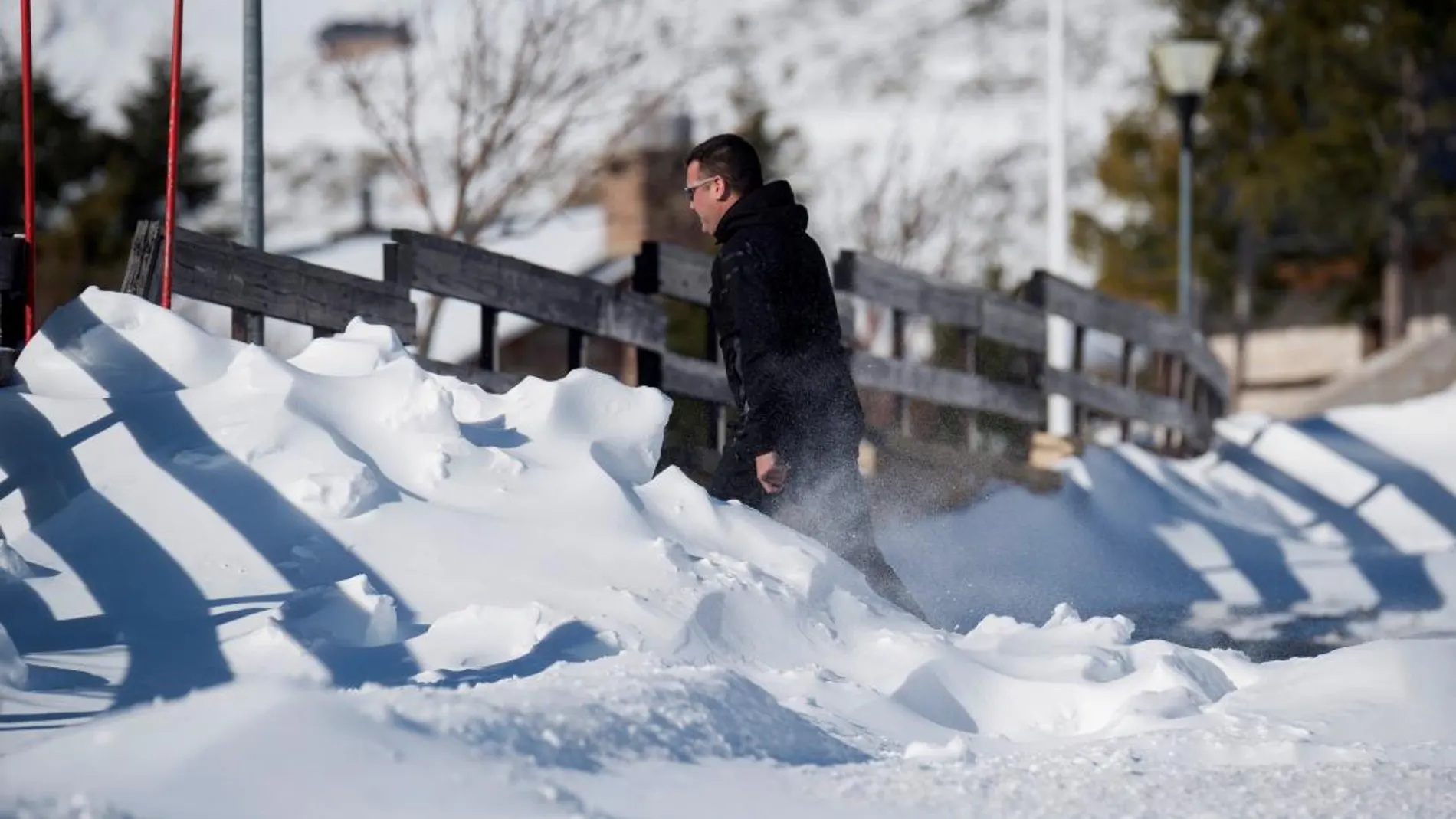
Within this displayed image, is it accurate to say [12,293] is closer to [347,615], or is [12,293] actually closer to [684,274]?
[347,615]

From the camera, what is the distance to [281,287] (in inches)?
276

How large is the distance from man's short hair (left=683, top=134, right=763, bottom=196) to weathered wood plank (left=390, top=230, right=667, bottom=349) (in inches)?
60.5

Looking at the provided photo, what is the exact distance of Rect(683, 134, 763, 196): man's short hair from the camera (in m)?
6.40

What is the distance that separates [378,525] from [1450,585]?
5.51m

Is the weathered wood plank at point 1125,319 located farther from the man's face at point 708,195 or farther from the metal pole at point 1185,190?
the man's face at point 708,195

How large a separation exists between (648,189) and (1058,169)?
10.8 m

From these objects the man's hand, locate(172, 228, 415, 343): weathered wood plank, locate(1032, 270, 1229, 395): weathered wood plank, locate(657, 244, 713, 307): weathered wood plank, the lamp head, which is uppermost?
the lamp head

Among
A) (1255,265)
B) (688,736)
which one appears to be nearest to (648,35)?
(688,736)

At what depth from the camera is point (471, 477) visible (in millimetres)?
5797

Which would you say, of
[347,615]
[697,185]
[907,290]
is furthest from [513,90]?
[347,615]

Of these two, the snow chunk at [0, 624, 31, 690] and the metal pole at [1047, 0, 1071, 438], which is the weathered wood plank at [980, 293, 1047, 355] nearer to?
the metal pole at [1047, 0, 1071, 438]

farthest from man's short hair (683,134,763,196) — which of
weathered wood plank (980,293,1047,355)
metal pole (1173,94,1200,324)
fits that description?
metal pole (1173,94,1200,324)

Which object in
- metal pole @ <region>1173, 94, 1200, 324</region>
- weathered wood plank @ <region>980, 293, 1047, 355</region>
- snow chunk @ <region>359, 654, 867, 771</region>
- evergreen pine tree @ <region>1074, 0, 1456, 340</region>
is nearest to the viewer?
snow chunk @ <region>359, 654, 867, 771</region>

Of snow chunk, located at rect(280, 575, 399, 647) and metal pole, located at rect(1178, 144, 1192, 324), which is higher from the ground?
snow chunk, located at rect(280, 575, 399, 647)
